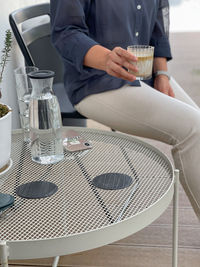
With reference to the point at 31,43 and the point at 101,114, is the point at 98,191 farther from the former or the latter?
the point at 31,43

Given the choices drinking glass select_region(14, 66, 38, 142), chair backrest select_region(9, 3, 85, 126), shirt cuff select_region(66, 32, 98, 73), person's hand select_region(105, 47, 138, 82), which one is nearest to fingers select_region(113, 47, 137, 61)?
person's hand select_region(105, 47, 138, 82)

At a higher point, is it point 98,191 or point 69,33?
point 69,33

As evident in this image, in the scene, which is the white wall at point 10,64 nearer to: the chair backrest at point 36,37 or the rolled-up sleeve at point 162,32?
the chair backrest at point 36,37

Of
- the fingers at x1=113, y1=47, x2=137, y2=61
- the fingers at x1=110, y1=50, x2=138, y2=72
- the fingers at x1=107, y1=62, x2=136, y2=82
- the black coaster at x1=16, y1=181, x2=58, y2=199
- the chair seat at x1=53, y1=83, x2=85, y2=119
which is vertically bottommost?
the chair seat at x1=53, y1=83, x2=85, y2=119

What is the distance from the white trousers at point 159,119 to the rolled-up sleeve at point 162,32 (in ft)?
1.18

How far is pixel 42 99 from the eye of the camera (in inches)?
44.8

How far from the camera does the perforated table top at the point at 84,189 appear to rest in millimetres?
905

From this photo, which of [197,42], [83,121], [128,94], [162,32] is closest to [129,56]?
[128,94]

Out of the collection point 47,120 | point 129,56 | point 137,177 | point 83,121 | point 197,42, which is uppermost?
point 129,56

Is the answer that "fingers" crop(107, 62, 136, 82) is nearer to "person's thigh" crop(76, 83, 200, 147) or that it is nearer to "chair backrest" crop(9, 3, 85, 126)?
"person's thigh" crop(76, 83, 200, 147)

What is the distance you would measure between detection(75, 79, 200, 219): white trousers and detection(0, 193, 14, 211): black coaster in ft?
1.92

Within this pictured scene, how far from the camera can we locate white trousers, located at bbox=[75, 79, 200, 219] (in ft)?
4.42

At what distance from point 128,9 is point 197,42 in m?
4.38

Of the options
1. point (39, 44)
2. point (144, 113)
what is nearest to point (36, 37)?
point (39, 44)
